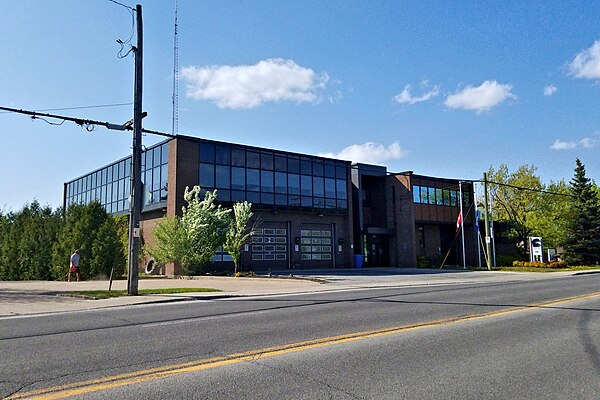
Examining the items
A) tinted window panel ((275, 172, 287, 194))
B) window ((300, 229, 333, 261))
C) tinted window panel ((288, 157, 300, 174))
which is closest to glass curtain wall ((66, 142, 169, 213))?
tinted window panel ((275, 172, 287, 194))

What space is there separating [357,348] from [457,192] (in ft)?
141

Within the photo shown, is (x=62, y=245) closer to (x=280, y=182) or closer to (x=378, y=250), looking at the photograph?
(x=280, y=182)

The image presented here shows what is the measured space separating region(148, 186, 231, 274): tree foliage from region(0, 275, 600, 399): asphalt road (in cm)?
1657

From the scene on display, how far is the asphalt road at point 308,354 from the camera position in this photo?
540 centimetres

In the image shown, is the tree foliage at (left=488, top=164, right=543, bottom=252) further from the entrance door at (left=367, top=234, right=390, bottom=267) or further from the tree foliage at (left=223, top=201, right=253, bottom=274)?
the tree foliage at (left=223, top=201, right=253, bottom=274)

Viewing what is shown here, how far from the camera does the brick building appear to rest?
33281 millimetres

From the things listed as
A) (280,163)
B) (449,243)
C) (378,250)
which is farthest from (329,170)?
(449,243)

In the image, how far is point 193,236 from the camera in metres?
28.5

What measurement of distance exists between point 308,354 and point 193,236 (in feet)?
73.3

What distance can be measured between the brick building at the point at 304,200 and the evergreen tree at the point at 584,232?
8665 millimetres

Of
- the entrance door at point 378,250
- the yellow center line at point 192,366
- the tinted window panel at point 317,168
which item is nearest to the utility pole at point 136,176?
the yellow center line at point 192,366

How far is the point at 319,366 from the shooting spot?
6.35 metres

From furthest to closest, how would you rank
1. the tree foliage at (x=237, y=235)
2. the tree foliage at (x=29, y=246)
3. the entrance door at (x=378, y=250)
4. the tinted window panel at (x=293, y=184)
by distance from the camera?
the entrance door at (x=378, y=250) < the tinted window panel at (x=293, y=184) < the tree foliage at (x=29, y=246) < the tree foliage at (x=237, y=235)

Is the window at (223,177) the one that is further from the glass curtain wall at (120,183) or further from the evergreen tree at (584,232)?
the evergreen tree at (584,232)
